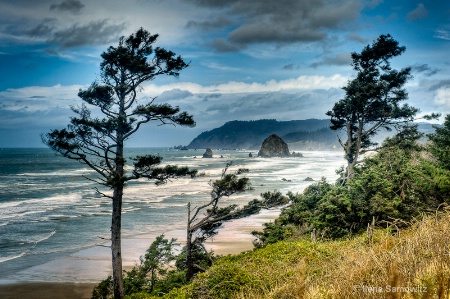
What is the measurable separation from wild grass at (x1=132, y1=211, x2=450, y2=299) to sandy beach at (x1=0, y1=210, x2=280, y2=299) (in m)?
12.0

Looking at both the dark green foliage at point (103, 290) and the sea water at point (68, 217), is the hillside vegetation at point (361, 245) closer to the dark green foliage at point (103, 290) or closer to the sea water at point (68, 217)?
the dark green foliage at point (103, 290)

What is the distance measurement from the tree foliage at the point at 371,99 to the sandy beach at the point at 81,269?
374 inches

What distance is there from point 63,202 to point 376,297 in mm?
39141

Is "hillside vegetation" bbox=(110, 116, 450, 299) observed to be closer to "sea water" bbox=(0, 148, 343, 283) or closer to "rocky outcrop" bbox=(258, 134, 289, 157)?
"sea water" bbox=(0, 148, 343, 283)

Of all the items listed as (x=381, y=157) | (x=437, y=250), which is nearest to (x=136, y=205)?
(x=381, y=157)


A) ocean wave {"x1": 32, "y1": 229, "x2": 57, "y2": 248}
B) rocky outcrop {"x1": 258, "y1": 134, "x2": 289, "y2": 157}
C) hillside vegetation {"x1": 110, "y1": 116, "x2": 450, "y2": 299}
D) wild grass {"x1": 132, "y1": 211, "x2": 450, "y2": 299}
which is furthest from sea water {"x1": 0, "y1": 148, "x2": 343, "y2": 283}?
rocky outcrop {"x1": 258, "y1": 134, "x2": 289, "y2": 157}

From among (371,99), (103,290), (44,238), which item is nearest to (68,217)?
(44,238)

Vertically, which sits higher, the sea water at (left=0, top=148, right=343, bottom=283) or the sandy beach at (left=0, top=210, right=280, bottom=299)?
the sea water at (left=0, top=148, right=343, bottom=283)

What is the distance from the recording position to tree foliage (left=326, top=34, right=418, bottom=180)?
19.0 meters

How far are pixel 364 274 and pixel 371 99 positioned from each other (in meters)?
18.0

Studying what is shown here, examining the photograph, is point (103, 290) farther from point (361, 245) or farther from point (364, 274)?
point (364, 274)

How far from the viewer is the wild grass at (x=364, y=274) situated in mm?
2877

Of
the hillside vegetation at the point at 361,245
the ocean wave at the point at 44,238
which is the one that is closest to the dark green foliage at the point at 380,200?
the hillside vegetation at the point at 361,245

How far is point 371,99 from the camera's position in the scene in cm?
1967
